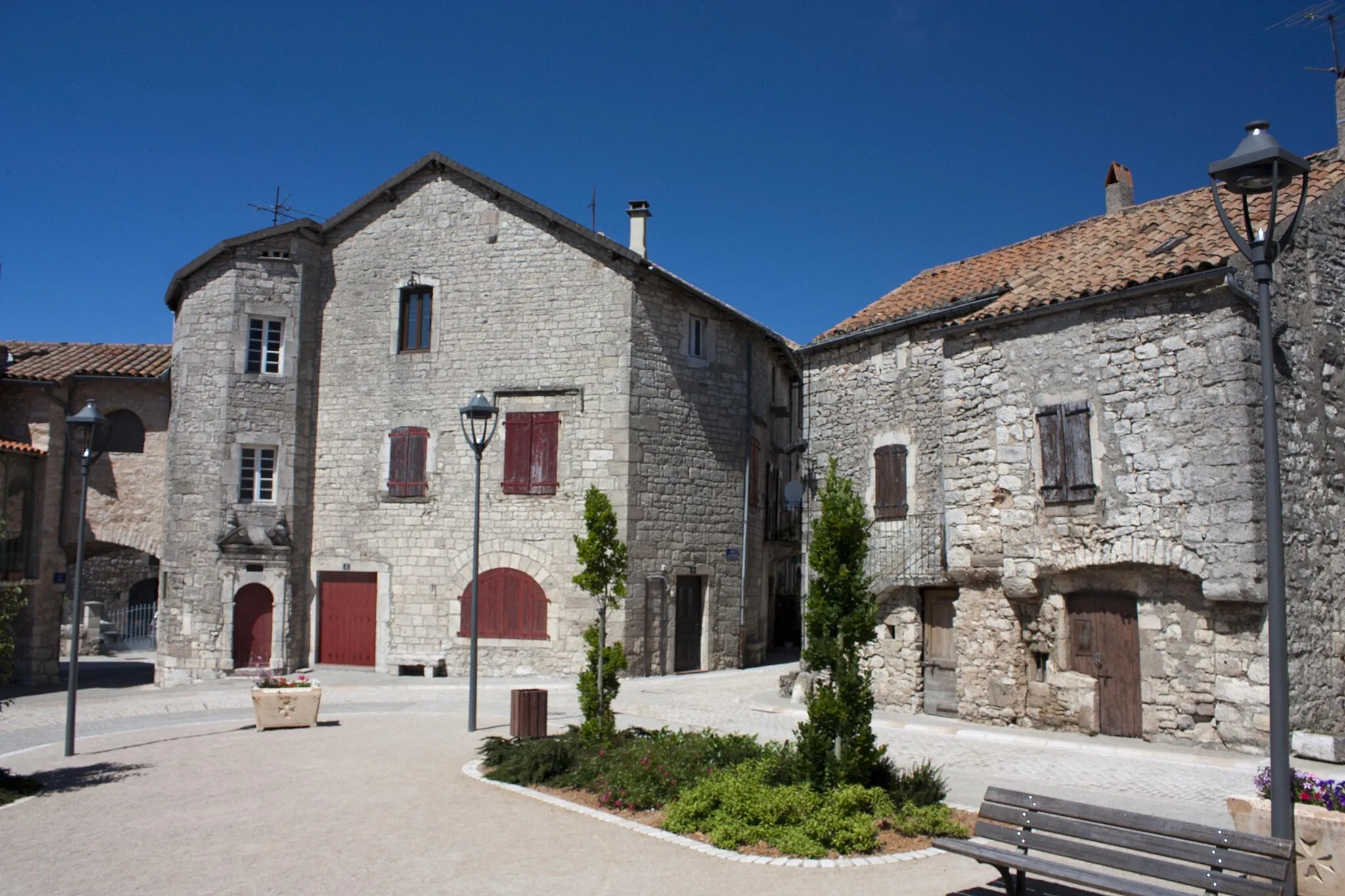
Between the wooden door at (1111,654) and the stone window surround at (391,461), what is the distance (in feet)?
43.0

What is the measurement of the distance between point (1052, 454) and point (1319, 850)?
7509 millimetres

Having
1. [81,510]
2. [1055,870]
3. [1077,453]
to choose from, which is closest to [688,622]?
[1077,453]

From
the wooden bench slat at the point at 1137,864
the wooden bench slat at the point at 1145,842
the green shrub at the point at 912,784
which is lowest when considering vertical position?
the green shrub at the point at 912,784

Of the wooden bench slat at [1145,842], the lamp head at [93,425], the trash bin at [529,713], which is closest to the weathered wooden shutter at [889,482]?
the trash bin at [529,713]

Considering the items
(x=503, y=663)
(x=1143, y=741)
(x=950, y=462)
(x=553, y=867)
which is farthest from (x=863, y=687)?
(x=503, y=663)

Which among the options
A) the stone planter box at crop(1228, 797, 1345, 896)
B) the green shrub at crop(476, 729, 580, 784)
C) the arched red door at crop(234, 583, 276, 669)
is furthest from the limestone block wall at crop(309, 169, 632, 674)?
the stone planter box at crop(1228, 797, 1345, 896)

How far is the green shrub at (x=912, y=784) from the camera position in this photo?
8633mm

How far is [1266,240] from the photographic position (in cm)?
620

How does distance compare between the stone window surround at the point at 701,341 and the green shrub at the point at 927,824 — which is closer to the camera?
the green shrub at the point at 927,824

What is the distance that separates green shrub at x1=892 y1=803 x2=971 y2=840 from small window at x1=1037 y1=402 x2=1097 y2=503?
5.94m

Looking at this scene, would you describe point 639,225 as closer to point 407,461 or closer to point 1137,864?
point 407,461

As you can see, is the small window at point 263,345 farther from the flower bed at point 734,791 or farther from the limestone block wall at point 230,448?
the flower bed at point 734,791

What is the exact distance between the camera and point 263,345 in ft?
72.0

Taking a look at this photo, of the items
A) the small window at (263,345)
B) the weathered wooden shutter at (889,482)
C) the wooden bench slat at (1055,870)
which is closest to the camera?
the wooden bench slat at (1055,870)
